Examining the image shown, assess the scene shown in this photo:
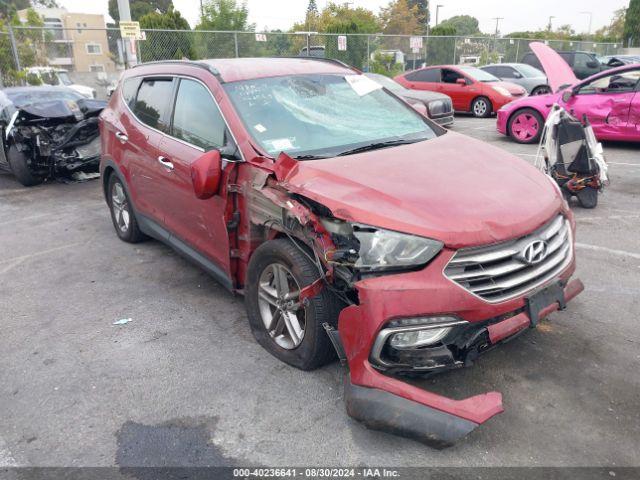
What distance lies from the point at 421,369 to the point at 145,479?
4.61ft

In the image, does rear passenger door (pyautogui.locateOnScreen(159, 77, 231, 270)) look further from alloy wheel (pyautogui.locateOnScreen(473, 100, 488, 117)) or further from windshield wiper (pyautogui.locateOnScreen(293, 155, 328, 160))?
alloy wheel (pyautogui.locateOnScreen(473, 100, 488, 117))

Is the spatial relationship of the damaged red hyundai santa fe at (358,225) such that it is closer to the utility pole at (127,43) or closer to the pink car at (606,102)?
the pink car at (606,102)

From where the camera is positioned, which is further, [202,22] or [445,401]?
[202,22]

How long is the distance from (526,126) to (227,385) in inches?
356

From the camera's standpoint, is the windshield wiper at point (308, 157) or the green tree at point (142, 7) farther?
the green tree at point (142, 7)

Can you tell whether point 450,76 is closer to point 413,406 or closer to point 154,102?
point 154,102

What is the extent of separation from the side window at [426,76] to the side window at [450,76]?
17cm

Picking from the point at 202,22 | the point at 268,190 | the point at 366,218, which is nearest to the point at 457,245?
the point at 366,218

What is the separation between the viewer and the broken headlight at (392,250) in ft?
8.45

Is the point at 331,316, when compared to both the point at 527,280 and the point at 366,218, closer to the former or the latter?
the point at 366,218

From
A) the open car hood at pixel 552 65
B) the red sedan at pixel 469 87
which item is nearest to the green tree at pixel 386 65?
the red sedan at pixel 469 87

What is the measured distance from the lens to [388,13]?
159 ft

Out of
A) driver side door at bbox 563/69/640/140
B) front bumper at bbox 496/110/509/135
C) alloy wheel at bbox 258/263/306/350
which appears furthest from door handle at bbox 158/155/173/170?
front bumper at bbox 496/110/509/135

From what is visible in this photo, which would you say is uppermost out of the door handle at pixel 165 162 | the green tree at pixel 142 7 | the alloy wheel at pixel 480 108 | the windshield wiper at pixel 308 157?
the green tree at pixel 142 7
